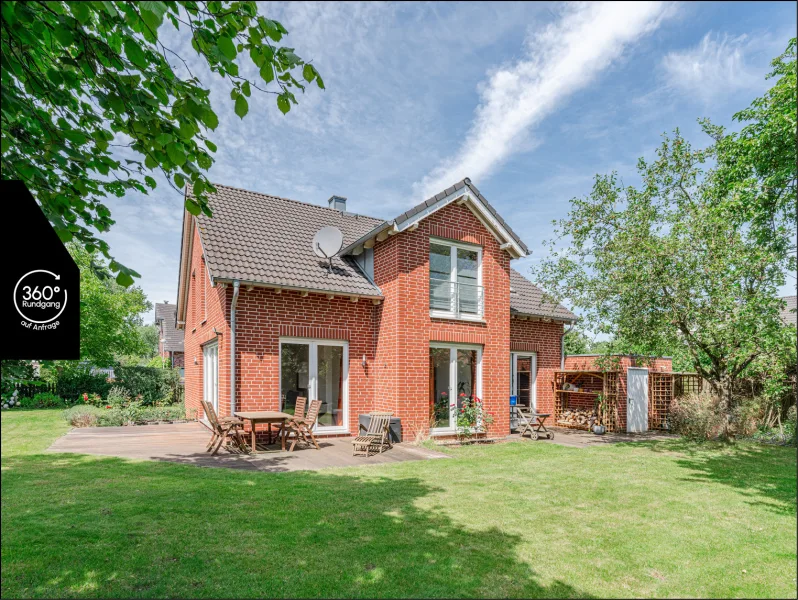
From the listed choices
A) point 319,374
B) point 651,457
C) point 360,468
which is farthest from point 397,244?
point 651,457

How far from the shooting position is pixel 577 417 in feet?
52.1

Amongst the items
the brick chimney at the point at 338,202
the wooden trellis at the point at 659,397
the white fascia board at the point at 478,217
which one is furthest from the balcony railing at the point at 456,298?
the wooden trellis at the point at 659,397

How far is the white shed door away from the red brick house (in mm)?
4721

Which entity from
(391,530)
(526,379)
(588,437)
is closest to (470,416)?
(588,437)

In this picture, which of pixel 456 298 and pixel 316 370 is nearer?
pixel 316 370

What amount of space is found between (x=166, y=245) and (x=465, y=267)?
413 inches

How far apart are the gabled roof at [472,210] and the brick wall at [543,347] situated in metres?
3.15

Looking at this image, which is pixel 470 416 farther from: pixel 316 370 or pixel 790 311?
pixel 790 311

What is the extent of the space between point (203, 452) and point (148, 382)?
14.3 m

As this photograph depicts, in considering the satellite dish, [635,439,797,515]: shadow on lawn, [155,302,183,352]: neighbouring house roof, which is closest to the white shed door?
[635,439,797,515]: shadow on lawn

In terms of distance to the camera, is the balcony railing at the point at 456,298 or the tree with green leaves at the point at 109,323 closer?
the balcony railing at the point at 456,298

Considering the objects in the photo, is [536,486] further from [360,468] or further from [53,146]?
[53,146]

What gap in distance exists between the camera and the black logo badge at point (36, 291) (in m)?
1.51

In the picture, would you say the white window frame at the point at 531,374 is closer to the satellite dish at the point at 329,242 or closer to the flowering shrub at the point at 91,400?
the satellite dish at the point at 329,242
